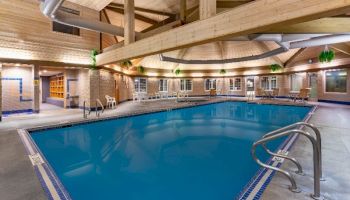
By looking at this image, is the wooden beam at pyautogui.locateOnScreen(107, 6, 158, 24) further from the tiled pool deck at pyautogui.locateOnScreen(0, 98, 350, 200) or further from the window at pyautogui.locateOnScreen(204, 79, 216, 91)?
the window at pyautogui.locateOnScreen(204, 79, 216, 91)

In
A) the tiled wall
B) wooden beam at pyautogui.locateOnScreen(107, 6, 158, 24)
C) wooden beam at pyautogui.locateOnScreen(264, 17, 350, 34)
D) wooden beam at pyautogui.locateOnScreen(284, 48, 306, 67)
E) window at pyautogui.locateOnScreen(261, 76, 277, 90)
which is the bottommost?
the tiled wall

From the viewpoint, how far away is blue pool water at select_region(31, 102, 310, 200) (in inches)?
119

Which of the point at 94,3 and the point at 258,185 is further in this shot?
the point at 94,3

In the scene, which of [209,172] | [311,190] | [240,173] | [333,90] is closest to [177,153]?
[209,172]

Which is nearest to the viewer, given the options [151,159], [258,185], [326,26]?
[258,185]

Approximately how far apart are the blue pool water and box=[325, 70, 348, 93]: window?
29.6 ft

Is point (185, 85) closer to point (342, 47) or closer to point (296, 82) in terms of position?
point (296, 82)

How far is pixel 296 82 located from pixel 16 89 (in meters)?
19.6

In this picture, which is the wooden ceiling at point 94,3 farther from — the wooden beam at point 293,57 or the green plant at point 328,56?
the wooden beam at point 293,57

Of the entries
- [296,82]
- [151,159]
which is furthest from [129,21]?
[296,82]

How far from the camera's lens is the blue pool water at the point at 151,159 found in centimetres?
301

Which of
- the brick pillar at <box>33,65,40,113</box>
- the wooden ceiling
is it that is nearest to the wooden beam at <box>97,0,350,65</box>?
the wooden ceiling

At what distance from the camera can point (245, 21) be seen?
3875 millimetres

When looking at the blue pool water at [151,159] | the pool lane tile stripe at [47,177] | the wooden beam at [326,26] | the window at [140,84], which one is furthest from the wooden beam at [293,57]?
the pool lane tile stripe at [47,177]
